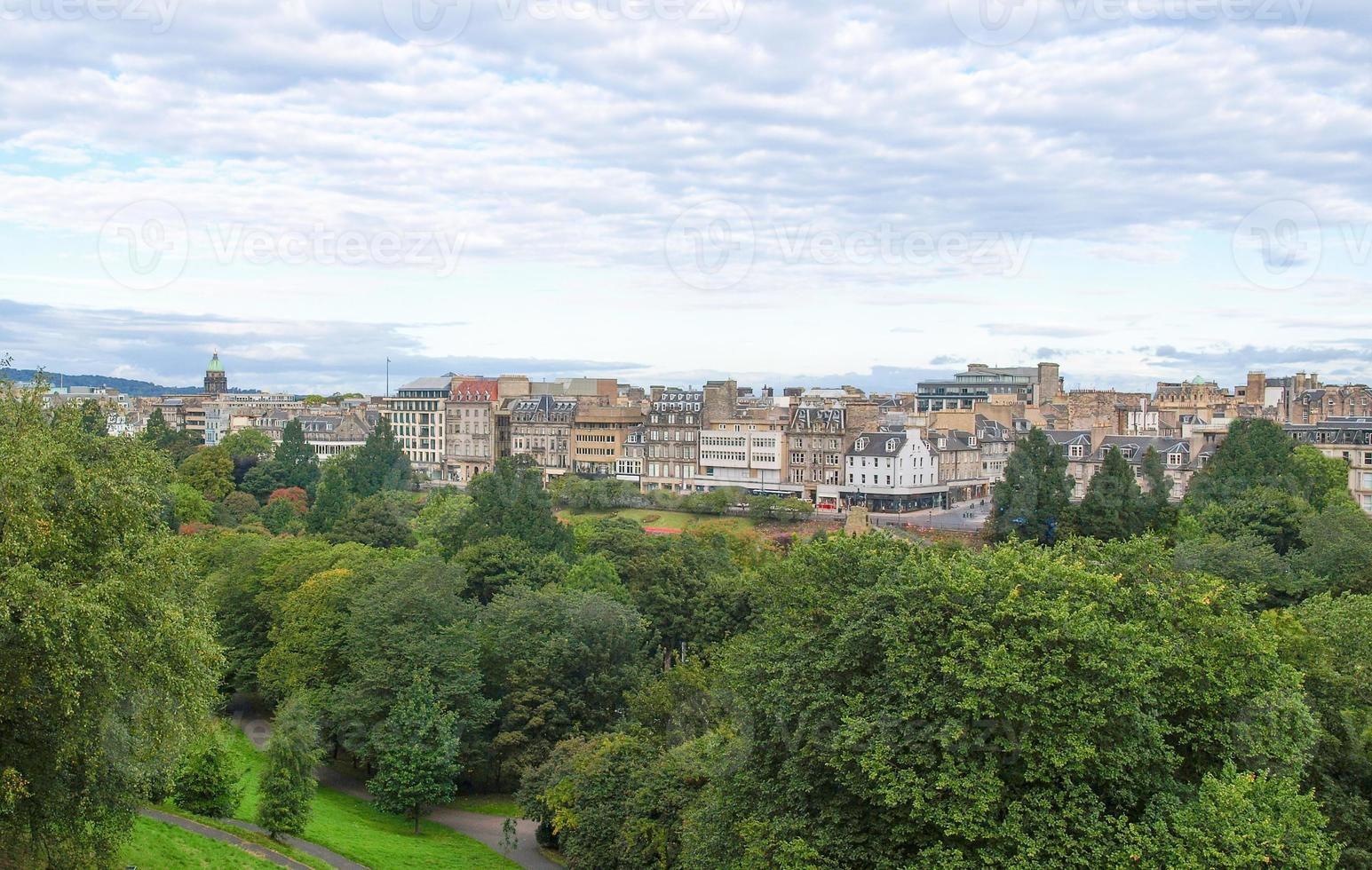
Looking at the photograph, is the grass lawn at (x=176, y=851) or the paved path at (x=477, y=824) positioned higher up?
the grass lawn at (x=176, y=851)

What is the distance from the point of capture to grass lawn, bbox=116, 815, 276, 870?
1148 inches

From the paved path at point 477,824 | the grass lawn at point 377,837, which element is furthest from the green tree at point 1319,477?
the grass lawn at point 377,837

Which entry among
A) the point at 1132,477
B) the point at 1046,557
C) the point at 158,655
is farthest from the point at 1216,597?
the point at 1132,477

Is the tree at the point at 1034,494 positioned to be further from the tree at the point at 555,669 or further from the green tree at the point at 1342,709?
the green tree at the point at 1342,709

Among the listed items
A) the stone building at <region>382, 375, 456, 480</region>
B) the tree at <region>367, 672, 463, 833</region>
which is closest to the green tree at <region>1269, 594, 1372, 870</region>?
the tree at <region>367, 672, 463, 833</region>

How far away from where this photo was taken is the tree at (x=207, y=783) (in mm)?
35625

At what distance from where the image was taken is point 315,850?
37594mm

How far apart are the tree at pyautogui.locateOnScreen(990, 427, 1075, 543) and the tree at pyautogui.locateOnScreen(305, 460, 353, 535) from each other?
45.9 metres

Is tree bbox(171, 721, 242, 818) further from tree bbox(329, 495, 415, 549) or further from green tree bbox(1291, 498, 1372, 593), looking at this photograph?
green tree bbox(1291, 498, 1372, 593)

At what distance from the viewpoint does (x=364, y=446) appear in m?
117

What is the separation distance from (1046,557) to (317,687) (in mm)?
32824

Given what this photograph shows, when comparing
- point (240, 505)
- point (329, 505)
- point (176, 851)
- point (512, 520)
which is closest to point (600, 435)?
point (240, 505)

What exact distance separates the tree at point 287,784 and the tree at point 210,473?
78.5m

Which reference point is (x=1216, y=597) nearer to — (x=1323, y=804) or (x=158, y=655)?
(x=1323, y=804)
